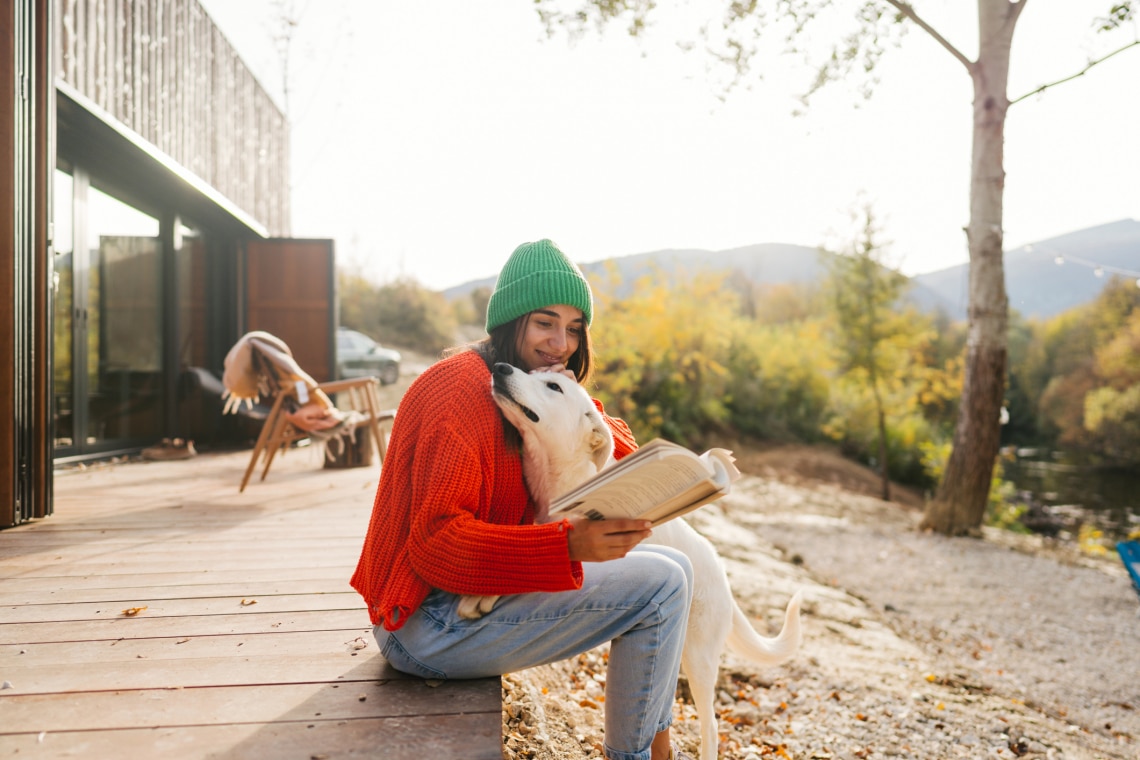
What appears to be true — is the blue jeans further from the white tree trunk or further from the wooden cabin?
the white tree trunk

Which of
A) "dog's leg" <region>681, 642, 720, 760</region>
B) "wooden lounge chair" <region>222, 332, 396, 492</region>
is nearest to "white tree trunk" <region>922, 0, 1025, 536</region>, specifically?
"wooden lounge chair" <region>222, 332, 396, 492</region>

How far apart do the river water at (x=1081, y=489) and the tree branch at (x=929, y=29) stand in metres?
8.79

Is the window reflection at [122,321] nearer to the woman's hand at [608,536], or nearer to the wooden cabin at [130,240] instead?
the wooden cabin at [130,240]

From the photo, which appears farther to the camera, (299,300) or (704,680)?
(299,300)

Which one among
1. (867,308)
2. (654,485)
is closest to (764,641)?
(654,485)

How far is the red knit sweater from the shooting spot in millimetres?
1441

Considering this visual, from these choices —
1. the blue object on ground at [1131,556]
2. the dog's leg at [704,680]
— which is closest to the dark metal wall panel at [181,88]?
the dog's leg at [704,680]

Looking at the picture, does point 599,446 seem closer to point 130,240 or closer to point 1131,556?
point 1131,556

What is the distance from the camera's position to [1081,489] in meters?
17.6

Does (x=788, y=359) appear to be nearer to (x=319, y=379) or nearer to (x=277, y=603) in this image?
(x=319, y=379)

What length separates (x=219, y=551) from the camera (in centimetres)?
318

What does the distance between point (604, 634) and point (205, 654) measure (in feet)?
3.82

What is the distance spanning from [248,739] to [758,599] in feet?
13.2

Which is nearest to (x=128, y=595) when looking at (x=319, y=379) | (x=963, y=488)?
(x=319, y=379)
